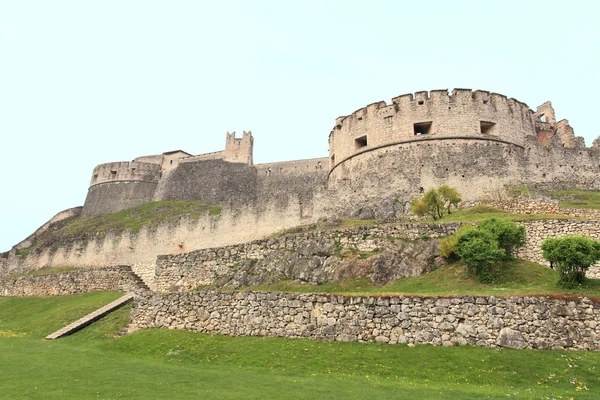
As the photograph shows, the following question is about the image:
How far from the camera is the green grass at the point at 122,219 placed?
50.1 m

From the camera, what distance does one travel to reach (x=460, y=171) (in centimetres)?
2825

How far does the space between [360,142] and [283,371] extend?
24.1m

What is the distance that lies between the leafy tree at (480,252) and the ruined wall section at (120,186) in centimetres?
5201

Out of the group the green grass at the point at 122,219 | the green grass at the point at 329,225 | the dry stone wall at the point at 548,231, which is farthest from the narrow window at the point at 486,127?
the green grass at the point at 122,219

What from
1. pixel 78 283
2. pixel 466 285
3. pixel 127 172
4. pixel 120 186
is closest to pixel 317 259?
pixel 466 285

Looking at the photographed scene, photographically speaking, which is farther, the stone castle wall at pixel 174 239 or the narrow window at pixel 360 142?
the narrow window at pixel 360 142

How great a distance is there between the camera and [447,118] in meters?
30.7

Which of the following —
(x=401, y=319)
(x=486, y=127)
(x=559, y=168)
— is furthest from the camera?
(x=486, y=127)

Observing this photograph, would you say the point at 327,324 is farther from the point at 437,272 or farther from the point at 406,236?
the point at 406,236

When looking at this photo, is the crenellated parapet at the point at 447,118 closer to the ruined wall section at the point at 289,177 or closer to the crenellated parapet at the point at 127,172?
the ruined wall section at the point at 289,177

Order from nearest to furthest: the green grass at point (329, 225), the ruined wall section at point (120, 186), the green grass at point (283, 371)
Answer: the green grass at point (283, 371), the green grass at point (329, 225), the ruined wall section at point (120, 186)

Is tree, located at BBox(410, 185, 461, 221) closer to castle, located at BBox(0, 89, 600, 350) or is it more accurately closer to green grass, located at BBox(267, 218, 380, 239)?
green grass, located at BBox(267, 218, 380, 239)

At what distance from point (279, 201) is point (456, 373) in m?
20.2

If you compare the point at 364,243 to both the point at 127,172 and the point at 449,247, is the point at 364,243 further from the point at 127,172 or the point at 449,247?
the point at 127,172
